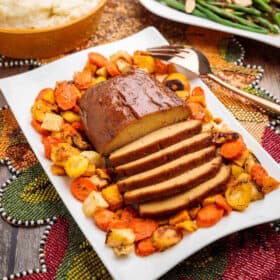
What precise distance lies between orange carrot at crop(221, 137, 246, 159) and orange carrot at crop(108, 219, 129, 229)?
28.4 inches

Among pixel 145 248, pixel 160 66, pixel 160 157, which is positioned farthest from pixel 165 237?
pixel 160 66

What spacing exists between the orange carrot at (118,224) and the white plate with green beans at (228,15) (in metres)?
1.84

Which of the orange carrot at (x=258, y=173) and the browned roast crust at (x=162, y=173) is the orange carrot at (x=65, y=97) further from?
the orange carrot at (x=258, y=173)

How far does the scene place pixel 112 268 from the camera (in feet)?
8.77

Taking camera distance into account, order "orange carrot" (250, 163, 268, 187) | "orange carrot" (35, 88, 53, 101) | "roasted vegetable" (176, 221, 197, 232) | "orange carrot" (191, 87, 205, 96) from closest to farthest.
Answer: "roasted vegetable" (176, 221, 197, 232) < "orange carrot" (250, 163, 268, 187) < "orange carrot" (35, 88, 53, 101) < "orange carrot" (191, 87, 205, 96)

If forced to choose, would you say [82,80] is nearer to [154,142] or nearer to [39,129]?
[39,129]

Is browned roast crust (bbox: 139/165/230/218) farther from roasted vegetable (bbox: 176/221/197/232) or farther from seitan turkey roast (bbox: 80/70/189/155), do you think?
seitan turkey roast (bbox: 80/70/189/155)

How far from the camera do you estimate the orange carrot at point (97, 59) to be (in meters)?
3.67

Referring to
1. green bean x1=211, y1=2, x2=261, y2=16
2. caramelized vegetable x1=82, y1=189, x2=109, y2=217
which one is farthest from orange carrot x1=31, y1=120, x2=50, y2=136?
green bean x1=211, y1=2, x2=261, y2=16

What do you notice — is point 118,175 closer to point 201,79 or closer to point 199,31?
point 201,79

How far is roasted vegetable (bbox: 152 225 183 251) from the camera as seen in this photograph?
271 centimetres

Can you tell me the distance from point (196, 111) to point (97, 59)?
30.9 inches

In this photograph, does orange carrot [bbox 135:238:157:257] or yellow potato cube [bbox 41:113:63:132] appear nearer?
orange carrot [bbox 135:238:157:257]

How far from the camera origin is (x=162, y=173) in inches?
114
